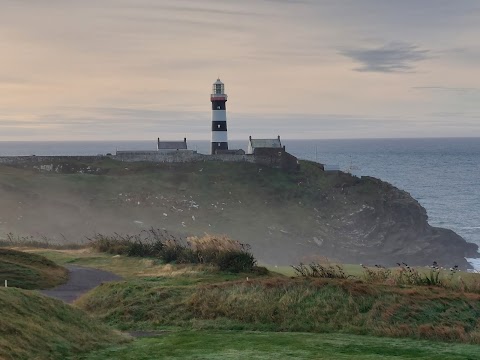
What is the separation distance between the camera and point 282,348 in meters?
15.7

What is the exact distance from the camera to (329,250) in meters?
74.1

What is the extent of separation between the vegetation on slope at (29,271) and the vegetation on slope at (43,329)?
892 centimetres

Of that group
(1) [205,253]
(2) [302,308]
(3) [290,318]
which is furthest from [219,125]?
(3) [290,318]

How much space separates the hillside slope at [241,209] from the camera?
242ft

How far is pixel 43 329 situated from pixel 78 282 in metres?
12.3

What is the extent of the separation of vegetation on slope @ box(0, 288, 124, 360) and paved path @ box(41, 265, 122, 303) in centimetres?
623

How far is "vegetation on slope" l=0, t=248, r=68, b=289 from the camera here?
26766mm

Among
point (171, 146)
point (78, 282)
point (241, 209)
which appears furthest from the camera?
point (171, 146)

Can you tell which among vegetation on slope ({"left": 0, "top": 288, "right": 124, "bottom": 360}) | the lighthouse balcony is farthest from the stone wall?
vegetation on slope ({"left": 0, "top": 288, "right": 124, "bottom": 360})

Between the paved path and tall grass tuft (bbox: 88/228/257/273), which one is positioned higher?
tall grass tuft (bbox: 88/228/257/273)

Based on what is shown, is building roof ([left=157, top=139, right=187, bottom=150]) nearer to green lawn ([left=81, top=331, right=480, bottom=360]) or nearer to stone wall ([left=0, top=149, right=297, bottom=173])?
stone wall ([left=0, top=149, right=297, bottom=173])

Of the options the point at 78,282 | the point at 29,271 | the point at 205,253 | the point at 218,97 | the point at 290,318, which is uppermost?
the point at 218,97

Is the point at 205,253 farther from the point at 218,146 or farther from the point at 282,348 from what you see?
the point at 218,146

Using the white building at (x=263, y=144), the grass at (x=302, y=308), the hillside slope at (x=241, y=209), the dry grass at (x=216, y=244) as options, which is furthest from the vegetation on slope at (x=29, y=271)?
the white building at (x=263, y=144)
